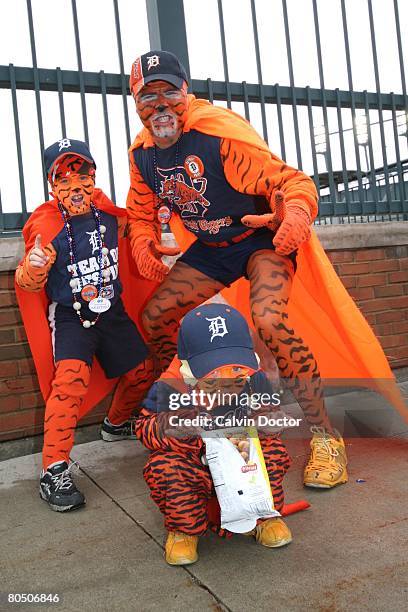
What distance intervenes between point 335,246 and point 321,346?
128 centimetres

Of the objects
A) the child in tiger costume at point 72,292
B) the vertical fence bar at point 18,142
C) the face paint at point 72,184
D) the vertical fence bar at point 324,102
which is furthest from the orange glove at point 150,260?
the vertical fence bar at point 324,102

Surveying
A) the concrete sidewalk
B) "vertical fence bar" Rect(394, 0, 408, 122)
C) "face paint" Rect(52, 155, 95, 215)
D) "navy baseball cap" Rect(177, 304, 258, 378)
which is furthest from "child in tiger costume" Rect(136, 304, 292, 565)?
"vertical fence bar" Rect(394, 0, 408, 122)

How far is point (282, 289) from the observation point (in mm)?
2674

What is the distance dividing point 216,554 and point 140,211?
1723 mm

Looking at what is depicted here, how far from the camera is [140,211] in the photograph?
3.05 meters

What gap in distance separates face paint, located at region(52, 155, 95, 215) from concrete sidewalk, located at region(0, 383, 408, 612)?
4.35 feet

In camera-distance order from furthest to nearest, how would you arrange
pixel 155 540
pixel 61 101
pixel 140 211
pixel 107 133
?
pixel 107 133, pixel 61 101, pixel 140 211, pixel 155 540

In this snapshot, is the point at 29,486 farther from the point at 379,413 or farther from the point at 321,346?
the point at 379,413

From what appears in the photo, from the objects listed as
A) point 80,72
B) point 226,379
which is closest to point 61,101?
point 80,72

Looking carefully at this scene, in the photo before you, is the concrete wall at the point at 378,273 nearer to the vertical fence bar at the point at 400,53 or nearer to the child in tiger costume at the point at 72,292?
the child in tiger costume at the point at 72,292

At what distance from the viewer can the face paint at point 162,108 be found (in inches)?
104

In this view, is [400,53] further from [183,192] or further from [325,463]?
[325,463]

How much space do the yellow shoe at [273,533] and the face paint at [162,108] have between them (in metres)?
1.70

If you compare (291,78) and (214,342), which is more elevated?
(291,78)
